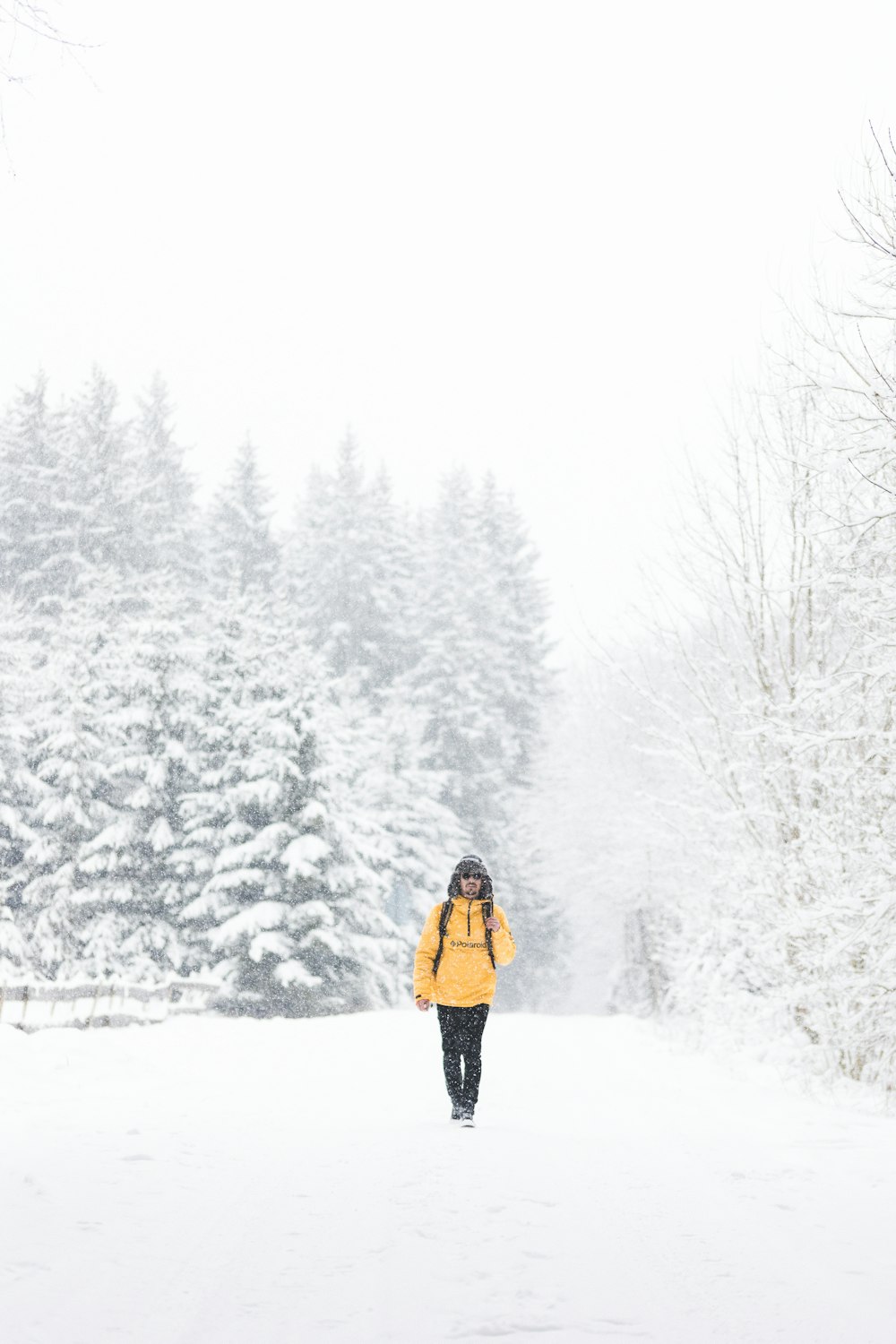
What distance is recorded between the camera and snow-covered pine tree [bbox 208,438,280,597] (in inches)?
1860

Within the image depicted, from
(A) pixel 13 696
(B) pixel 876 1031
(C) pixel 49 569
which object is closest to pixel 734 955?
(B) pixel 876 1031

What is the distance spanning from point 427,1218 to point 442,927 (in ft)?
11.7

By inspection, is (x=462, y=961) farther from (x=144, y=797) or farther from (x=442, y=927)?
(x=144, y=797)

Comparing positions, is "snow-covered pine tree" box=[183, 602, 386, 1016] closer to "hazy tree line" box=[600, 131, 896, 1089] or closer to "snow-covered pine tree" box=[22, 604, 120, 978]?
"snow-covered pine tree" box=[22, 604, 120, 978]

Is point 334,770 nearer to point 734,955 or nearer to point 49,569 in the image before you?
point 734,955

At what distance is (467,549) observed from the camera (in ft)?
163

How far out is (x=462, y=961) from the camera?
8328mm

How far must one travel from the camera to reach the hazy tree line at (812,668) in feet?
28.6

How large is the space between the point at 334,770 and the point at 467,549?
26666 mm

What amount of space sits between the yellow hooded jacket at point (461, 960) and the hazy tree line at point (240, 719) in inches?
563

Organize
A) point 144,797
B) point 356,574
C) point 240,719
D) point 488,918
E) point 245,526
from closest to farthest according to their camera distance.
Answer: point 488,918 → point 240,719 → point 144,797 → point 245,526 → point 356,574

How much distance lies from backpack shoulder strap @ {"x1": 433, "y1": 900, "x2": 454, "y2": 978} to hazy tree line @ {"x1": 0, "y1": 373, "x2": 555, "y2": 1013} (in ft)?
46.8

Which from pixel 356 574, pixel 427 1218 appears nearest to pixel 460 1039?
pixel 427 1218

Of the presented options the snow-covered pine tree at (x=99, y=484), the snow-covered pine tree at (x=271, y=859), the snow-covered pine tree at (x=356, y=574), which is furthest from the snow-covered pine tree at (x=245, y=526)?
the snow-covered pine tree at (x=271, y=859)
